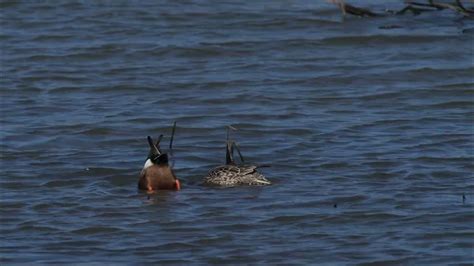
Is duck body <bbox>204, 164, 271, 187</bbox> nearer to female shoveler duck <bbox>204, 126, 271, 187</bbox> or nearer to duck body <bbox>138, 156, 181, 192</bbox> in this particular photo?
female shoveler duck <bbox>204, 126, 271, 187</bbox>

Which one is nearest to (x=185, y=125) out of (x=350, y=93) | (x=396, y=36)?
(x=350, y=93)

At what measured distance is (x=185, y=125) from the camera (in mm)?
12734

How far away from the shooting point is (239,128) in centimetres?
1255

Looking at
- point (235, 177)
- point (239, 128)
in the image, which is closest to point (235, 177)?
point (235, 177)

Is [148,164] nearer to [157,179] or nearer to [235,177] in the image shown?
[157,179]

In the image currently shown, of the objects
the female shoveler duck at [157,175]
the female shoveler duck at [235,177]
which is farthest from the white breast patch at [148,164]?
the female shoveler duck at [235,177]

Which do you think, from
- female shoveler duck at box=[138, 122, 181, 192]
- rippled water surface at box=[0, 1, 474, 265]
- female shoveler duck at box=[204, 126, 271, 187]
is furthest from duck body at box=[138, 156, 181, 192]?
female shoveler duck at box=[204, 126, 271, 187]

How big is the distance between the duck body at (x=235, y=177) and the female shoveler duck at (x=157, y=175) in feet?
0.94

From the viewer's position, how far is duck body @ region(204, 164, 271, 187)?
1054cm

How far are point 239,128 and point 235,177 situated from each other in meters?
2.00

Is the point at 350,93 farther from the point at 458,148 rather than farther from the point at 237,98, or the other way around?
the point at 458,148

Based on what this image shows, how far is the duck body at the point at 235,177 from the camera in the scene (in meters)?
10.5

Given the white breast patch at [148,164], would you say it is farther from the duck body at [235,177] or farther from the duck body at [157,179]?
the duck body at [235,177]

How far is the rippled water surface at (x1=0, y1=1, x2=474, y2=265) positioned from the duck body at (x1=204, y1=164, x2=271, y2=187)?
11 cm
